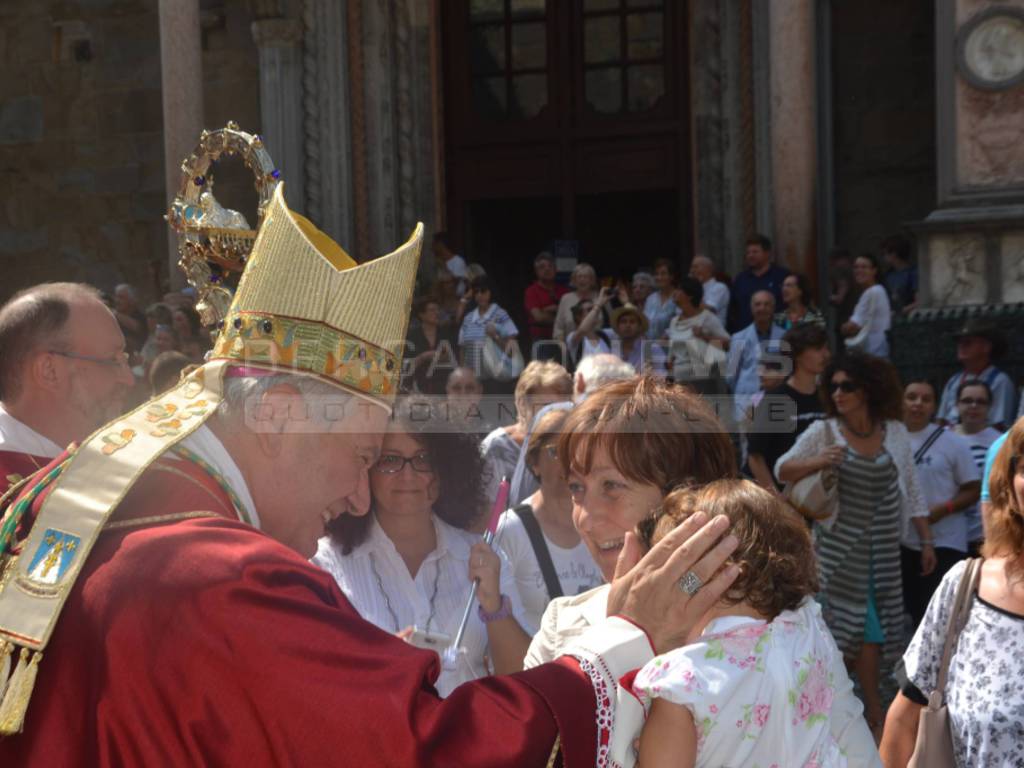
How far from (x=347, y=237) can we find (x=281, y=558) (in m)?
10.6

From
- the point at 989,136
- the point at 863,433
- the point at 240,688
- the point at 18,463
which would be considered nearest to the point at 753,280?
the point at 989,136

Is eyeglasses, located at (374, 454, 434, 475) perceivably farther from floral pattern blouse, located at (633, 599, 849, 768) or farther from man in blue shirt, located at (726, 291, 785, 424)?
man in blue shirt, located at (726, 291, 785, 424)

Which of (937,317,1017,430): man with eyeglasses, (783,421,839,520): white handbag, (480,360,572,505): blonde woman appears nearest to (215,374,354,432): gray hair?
(480,360,572,505): blonde woman

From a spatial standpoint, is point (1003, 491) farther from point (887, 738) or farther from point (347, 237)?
point (347, 237)

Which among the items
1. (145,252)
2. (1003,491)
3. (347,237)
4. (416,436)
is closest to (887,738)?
(1003,491)

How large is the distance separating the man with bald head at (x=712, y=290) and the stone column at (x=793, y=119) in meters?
0.86

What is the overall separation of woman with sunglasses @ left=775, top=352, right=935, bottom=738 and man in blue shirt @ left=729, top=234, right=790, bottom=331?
3.82m

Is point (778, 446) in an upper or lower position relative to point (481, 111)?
lower

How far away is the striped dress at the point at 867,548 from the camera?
559cm

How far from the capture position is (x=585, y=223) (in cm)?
1666

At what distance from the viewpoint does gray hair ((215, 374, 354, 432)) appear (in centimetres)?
227

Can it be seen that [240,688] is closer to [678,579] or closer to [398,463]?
[678,579]

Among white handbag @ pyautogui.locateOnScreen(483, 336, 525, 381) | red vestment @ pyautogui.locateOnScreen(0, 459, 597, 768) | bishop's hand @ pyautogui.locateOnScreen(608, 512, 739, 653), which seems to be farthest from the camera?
white handbag @ pyautogui.locateOnScreen(483, 336, 525, 381)

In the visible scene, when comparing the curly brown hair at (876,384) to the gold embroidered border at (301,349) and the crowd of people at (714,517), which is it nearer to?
the crowd of people at (714,517)
